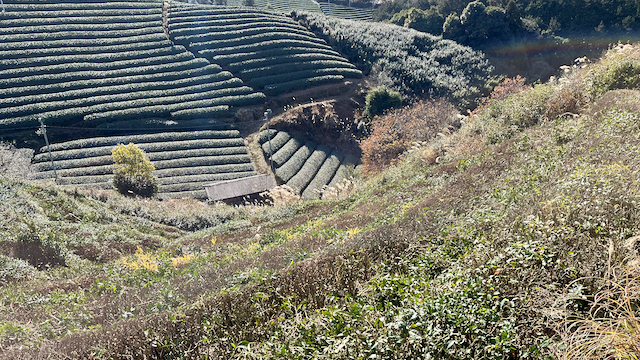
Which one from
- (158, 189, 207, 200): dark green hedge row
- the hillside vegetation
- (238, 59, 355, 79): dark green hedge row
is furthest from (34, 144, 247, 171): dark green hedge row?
the hillside vegetation

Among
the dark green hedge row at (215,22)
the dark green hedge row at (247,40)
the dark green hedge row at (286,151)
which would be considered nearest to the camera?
the dark green hedge row at (286,151)

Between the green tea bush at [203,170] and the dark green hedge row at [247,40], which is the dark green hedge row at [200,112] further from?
the dark green hedge row at [247,40]

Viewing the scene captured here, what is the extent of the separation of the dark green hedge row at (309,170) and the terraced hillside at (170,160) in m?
3.96

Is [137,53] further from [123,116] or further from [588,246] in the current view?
[588,246]

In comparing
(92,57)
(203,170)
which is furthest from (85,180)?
(92,57)

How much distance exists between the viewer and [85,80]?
111 ft

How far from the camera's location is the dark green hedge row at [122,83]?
3152 centimetres

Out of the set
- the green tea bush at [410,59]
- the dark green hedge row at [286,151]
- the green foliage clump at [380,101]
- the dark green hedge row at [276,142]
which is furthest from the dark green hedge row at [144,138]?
the green tea bush at [410,59]

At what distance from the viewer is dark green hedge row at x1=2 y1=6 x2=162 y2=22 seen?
3904cm

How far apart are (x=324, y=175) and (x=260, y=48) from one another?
1955 cm

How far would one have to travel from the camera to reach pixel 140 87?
113ft

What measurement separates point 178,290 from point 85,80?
37389 millimetres

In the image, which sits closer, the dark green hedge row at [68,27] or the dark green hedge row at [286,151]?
the dark green hedge row at [286,151]

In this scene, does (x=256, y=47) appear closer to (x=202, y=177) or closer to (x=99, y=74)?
(x=99, y=74)
